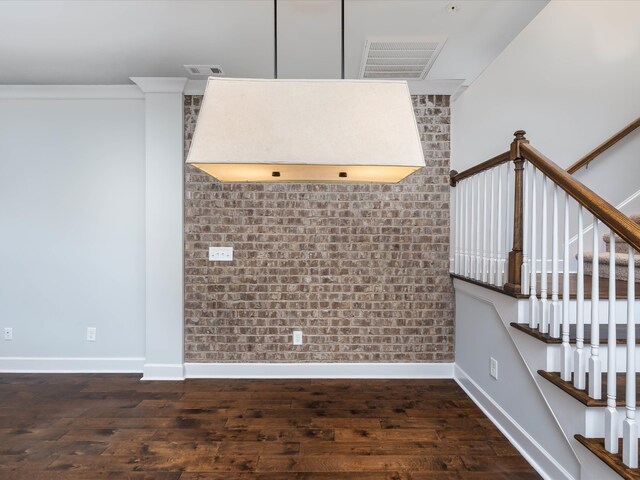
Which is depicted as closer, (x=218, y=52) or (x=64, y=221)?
(x=218, y=52)

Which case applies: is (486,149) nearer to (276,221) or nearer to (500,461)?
(276,221)

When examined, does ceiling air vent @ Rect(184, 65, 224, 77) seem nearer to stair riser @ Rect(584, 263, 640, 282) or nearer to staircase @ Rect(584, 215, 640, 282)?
staircase @ Rect(584, 215, 640, 282)

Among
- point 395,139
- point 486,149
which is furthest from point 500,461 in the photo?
point 486,149

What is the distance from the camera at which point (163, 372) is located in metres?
3.24

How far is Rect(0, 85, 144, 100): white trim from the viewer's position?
10.7 feet

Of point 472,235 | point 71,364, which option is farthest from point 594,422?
point 71,364

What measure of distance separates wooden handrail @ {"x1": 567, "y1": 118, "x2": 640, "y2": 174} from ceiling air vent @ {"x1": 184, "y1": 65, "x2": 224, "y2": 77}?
9.87ft

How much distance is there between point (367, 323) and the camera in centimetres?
329

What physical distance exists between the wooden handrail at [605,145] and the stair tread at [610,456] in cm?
224

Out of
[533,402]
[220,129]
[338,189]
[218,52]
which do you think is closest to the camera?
[220,129]

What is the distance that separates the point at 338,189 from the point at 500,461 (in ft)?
7.45

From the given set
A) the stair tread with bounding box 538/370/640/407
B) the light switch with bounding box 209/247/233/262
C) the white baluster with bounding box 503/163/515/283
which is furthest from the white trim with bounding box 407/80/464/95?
the stair tread with bounding box 538/370/640/407

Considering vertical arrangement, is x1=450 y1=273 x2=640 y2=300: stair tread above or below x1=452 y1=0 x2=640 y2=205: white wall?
below

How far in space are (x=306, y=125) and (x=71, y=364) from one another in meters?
3.51
